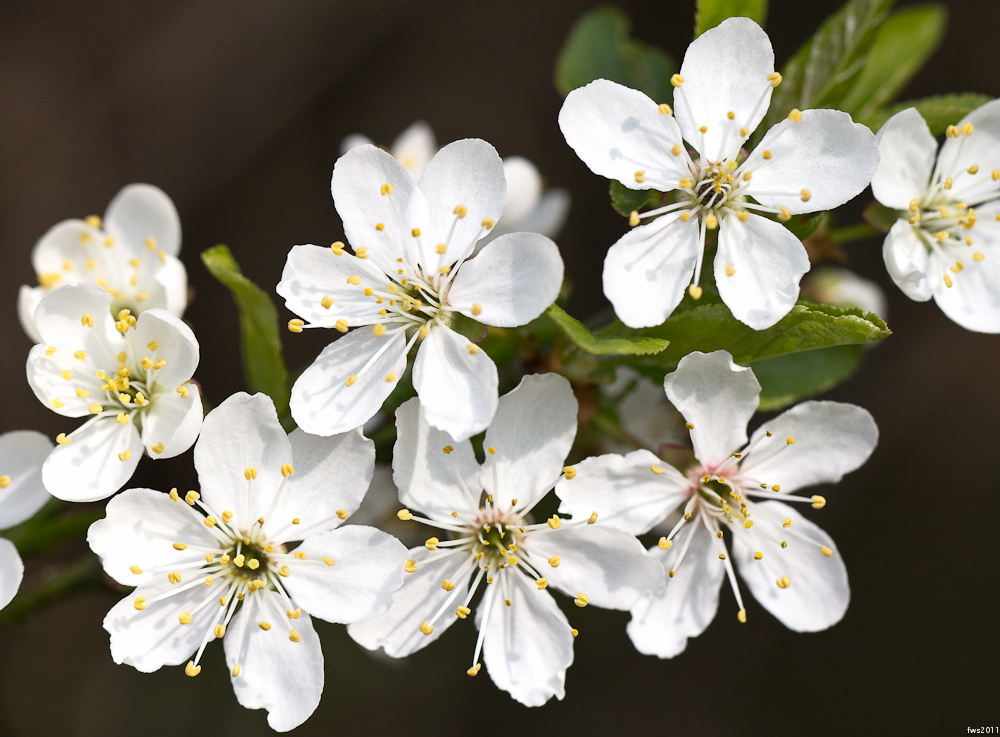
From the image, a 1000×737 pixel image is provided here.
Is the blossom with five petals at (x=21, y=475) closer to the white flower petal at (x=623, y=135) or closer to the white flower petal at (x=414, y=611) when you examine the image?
the white flower petal at (x=414, y=611)

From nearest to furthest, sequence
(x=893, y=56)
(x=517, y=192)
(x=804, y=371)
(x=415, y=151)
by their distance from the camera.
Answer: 1. (x=804, y=371)
2. (x=893, y=56)
3. (x=517, y=192)
4. (x=415, y=151)

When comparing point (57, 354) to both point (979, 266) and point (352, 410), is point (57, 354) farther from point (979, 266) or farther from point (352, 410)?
point (979, 266)

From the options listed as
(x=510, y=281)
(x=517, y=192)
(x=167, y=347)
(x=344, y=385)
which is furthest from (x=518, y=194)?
(x=167, y=347)

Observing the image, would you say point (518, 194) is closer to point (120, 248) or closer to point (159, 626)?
point (120, 248)

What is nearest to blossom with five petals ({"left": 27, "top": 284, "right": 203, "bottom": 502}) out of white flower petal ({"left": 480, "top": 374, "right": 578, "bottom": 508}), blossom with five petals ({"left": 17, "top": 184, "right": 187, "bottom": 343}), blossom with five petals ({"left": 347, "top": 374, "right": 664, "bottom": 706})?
blossom with five petals ({"left": 17, "top": 184, "right": 187, "bottom": 343})

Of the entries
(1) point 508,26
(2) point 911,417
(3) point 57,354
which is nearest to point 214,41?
(1) point 508,26

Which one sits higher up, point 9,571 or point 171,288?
point 171,288
